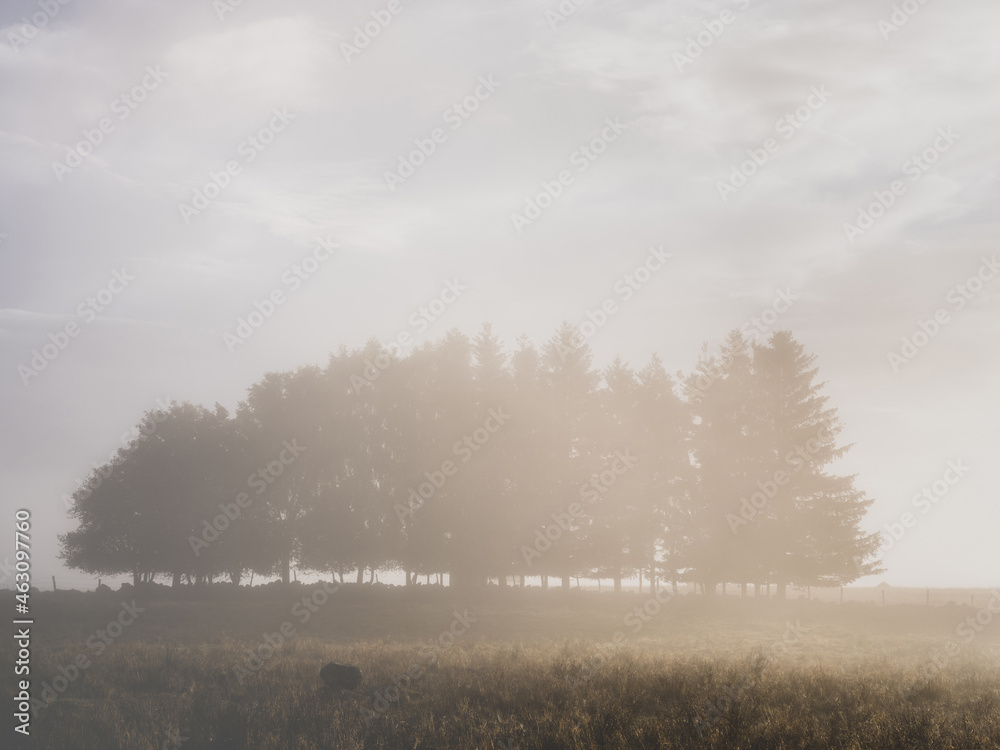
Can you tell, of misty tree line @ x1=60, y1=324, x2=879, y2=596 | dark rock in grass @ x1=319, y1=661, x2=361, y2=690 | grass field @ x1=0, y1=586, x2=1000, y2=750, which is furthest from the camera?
misty tree line @ x1=60, y1=324, x2=879, y2=596

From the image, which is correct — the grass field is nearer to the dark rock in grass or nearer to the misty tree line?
the dark rock in grass

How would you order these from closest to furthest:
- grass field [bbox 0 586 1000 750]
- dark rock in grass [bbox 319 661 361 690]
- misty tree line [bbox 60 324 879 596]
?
grass field [bbox 0 586 1000 750] < dark rock in grass [bbox 319 661 361 690] < misty tree line [bbox 60 324 879 596]

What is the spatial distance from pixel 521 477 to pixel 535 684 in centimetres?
2771

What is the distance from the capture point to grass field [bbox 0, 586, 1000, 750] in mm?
12734

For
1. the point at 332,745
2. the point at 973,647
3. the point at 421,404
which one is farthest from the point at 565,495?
the point at 332,745

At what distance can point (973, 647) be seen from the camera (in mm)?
26719

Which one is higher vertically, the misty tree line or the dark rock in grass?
the misty tree line

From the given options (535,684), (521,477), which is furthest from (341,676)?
(521,477)

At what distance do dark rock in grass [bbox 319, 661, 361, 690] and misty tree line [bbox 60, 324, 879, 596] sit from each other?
2484cm

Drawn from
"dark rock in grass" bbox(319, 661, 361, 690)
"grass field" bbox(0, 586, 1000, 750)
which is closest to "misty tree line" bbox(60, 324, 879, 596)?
"grass field" bbox(0, 586, 1000, 750)

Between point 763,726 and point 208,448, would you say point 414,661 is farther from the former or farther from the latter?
Answer: point 208,448

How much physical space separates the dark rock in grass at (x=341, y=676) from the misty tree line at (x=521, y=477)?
81.5 ft

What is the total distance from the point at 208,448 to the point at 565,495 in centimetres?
3023

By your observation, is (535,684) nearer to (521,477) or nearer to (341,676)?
(341,676)
